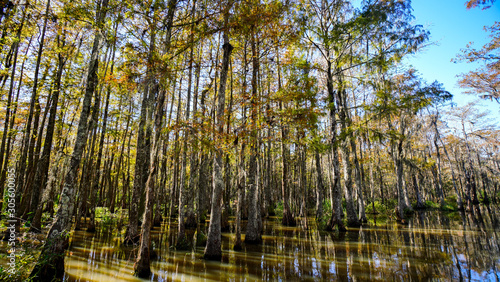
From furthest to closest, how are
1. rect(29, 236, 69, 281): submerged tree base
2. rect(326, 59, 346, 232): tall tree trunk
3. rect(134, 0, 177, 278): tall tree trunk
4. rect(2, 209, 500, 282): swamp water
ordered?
rect(326, 59, 346, 232): tall tree trunk
rect(2, 209, 500, 282): swamp water
rect(134, 0, 177, 278): tall tree trunk
rect(29, 236, 69, 281): submerged tree base

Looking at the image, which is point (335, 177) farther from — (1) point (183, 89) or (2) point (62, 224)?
(2) point (62, 224)

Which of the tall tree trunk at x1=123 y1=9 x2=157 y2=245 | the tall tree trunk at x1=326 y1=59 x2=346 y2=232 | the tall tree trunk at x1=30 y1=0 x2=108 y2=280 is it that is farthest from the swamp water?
the tall tree trunk at x1=326 y1=59 x2=346 y2=232

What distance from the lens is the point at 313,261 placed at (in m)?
7.25

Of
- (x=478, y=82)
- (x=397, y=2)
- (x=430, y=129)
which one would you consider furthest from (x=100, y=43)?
(x=430, y=129)

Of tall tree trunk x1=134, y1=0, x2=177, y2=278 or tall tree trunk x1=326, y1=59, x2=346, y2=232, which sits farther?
tall tree trunk x1=326, y1=59, x2=346, y2=232

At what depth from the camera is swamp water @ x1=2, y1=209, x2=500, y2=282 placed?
18.9 ft

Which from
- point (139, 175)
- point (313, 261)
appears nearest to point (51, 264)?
point (139, 175)

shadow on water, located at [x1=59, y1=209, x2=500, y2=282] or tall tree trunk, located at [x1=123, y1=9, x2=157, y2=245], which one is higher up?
tall tree trunk, located at [x1=123, y1=9, x2=157, y2=245]

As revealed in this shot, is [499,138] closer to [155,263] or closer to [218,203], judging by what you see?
[218,203]

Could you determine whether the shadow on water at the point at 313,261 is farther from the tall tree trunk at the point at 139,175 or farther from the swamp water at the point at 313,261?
the tall tree trunk at the point at 139,175

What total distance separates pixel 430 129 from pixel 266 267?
2871 centimetres

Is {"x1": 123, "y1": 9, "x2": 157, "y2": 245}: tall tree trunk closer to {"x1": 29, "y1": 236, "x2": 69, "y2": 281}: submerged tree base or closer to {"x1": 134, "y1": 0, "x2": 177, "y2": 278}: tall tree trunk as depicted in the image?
{"x1": 134, "y1": 0, "x2": 177, "y2": 278}: tall tree trunk

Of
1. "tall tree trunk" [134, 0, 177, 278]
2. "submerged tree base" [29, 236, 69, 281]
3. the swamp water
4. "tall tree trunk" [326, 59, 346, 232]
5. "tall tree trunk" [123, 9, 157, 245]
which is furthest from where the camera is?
"tall tree trunk" [326, 59, 346, 232]

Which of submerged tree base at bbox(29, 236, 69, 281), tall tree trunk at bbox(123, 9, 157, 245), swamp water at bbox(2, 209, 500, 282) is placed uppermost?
tall tree trunk at bbox(123, 9, 157, 245)
